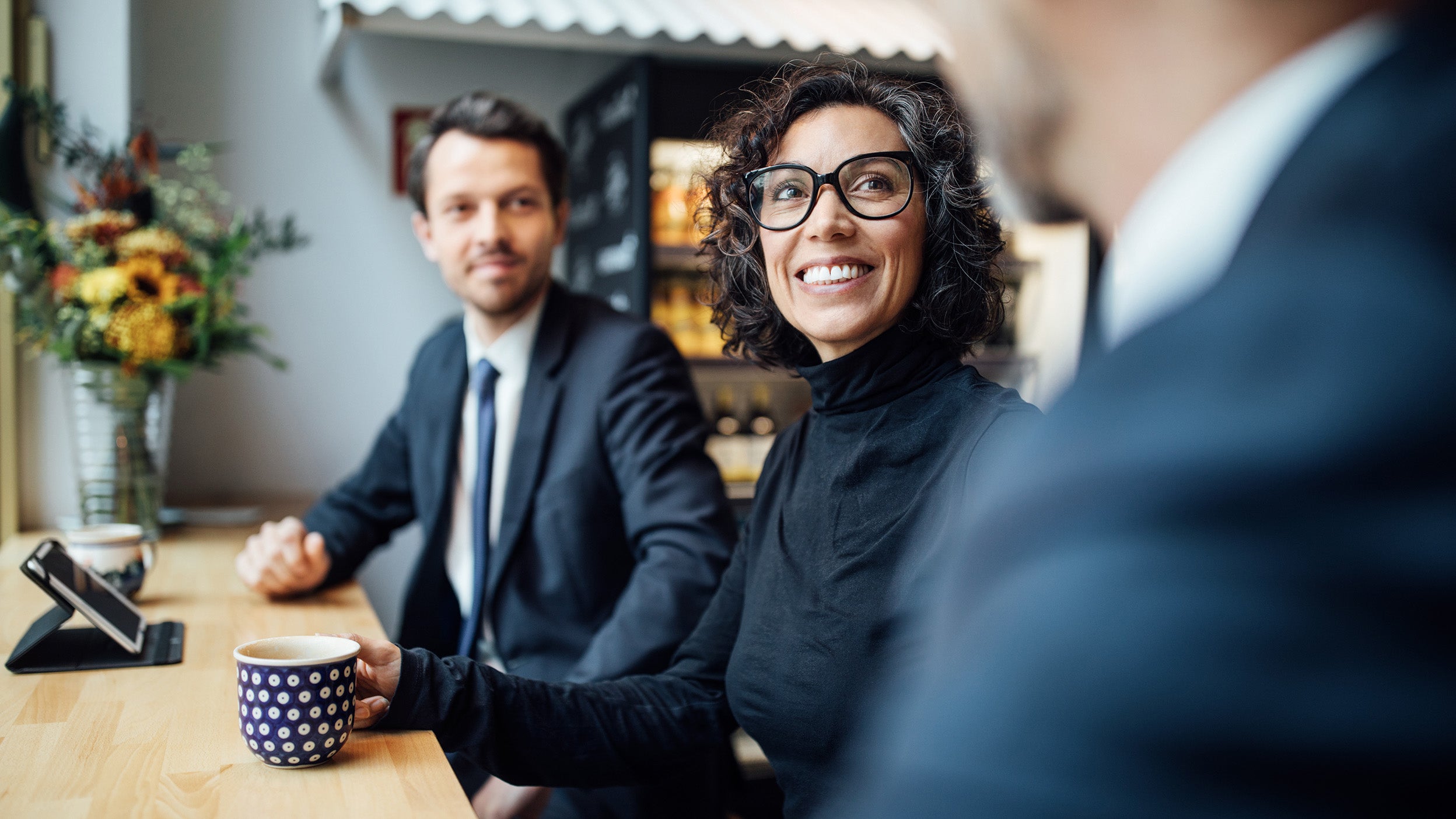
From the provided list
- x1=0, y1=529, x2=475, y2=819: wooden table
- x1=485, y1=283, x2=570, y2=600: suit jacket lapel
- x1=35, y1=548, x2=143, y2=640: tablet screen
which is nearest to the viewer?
x1=0, y1=529, x2=475, y2=819: wooden table

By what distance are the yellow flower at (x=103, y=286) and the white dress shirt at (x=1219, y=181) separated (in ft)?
7.06

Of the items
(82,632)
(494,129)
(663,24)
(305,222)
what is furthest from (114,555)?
(663,24)

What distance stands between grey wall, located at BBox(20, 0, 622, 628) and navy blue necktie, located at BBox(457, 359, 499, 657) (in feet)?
4.10

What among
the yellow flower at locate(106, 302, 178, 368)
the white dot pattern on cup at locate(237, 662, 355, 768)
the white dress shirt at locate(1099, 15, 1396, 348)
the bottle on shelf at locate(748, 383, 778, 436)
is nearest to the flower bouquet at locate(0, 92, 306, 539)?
the yellow flower at locate(106, 302, 178, 368)

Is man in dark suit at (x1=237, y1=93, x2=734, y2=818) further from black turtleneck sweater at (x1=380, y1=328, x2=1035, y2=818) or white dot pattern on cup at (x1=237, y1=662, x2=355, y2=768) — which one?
white dot pattern on cup at (x1=237, y1=662, x2=355, y2=768)

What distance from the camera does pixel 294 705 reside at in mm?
932

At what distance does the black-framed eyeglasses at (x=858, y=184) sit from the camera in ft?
3.91

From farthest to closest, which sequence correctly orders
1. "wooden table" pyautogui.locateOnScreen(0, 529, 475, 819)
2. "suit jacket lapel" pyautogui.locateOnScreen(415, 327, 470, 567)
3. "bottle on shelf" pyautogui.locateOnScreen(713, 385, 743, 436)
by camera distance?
"bottle on shelf" pyautogui.locateOnScreen(713, 385, 743, 436) → "suit jacket lapel" pyautogui.locateOnScreen(415, 327, 470, 567) → "wooden table" pyautogui.locateOnScreen(0, 529, 475, 819)

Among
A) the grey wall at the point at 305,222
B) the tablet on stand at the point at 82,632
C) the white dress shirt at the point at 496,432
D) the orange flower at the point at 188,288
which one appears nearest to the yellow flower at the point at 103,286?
the orange flower at the point at 188,288

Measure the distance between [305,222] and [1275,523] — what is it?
318 cm

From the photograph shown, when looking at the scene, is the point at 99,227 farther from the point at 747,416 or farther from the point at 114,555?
the point at 747,416

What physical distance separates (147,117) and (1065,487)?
3.14 metres

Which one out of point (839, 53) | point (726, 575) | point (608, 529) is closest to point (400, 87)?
point (839, 53)

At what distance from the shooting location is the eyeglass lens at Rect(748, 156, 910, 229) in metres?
1.20
